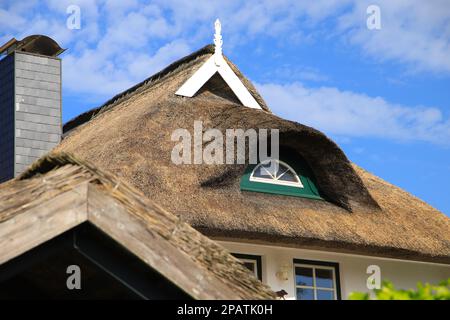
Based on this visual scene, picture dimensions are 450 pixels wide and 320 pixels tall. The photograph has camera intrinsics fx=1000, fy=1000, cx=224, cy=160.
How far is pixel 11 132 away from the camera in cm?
1633

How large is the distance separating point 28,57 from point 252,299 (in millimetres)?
12062

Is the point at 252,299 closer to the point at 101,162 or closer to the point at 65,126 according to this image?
the point at 101,162

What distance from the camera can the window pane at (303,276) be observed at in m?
13.2

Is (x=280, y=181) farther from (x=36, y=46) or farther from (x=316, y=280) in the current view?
(x=36, y=46)

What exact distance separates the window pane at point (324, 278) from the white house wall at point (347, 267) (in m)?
0.15

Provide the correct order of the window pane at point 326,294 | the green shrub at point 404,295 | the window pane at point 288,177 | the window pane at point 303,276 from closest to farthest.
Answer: the green shrub at point 404,295
the window pane at point 303,276
the window pane at point 326,294
the window pane at point 288,177

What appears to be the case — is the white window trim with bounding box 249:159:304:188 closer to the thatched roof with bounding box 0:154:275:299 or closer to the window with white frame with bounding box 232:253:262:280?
the window with white frame with bounding box 232:253:262:280

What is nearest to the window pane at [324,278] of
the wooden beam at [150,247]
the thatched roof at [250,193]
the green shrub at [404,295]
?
the thatched roof at [250,193]

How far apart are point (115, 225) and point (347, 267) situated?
862cm

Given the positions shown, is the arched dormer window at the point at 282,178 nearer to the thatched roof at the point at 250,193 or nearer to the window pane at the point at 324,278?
the thatched roof at the point at 250,193

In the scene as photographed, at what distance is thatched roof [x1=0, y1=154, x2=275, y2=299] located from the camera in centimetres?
523

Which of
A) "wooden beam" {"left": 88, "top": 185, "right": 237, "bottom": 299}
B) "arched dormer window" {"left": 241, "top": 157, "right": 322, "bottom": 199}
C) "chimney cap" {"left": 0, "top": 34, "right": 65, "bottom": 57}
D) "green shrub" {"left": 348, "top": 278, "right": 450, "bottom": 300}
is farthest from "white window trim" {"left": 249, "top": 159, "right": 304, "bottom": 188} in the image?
"green shrub" {"left": 348, "top": 278, "right": 450, "bottom": 300}

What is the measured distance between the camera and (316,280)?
43.9 ft
